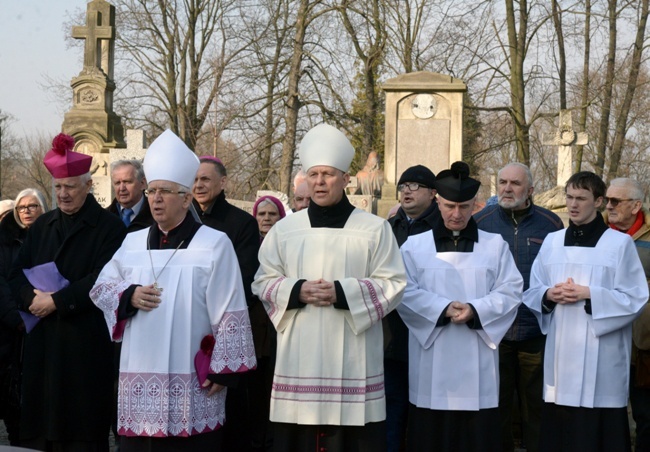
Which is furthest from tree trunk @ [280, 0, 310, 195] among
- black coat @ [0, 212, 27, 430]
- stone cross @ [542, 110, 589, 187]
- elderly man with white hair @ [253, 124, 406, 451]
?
elderly man with white hair @ [253, 124, 406, 451]

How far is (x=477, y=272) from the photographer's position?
543cm

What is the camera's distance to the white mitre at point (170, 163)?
4.81m

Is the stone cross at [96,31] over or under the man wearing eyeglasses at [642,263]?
over

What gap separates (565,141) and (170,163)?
51.1ft

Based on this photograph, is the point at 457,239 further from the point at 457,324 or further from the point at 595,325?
the point at 595,325

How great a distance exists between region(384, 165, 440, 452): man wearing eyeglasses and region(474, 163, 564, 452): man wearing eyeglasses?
1.54 ft

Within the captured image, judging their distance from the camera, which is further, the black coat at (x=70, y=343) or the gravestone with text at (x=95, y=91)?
the gravestone with text at (x=95, y=91)

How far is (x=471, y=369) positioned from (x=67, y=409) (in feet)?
7.85

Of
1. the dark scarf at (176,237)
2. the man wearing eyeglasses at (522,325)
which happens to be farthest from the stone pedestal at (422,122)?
the dark scarf at (176,237)

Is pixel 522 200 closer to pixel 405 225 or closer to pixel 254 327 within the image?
pixel 405 225

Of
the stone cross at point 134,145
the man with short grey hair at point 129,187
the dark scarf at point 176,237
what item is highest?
the stone cross at point 134,145

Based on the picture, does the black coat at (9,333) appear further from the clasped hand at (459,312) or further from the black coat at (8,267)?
the clasped hand at (459,312)

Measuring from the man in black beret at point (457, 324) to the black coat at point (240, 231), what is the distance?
1.03 metres

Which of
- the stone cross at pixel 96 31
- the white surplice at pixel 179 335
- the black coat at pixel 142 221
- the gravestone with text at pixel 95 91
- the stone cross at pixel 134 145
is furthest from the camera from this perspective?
the stone cross at pixel 96 31
